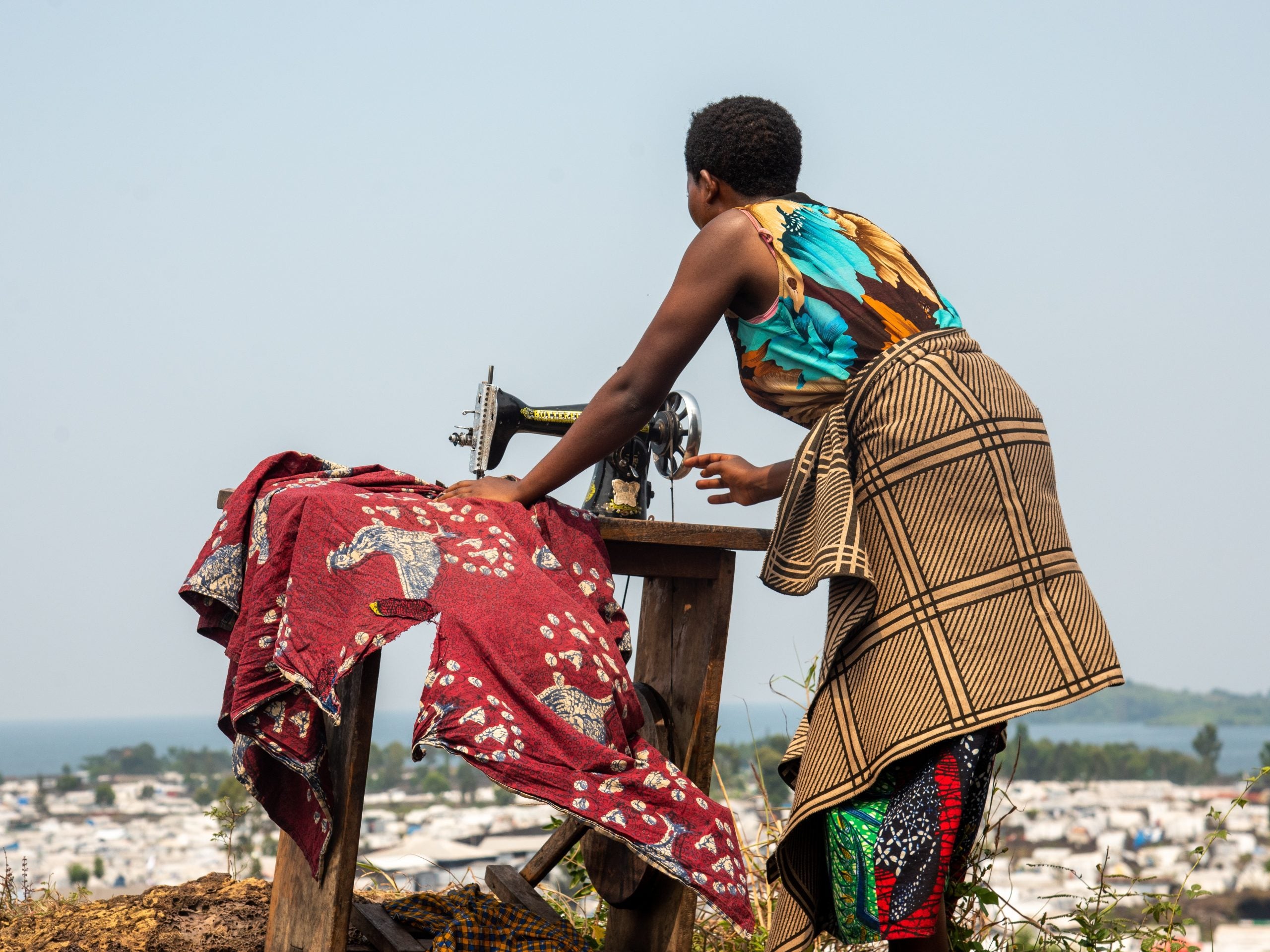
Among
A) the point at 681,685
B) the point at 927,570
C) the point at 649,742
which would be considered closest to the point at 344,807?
the point at 649,742

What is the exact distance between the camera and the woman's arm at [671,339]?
2.26 metres

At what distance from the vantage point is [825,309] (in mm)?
2236

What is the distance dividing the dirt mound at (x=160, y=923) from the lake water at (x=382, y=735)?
1.43 m

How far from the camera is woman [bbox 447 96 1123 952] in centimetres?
205

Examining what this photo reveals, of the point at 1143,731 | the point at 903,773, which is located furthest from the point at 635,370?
the point at 1143,731

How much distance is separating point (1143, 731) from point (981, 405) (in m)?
72.2

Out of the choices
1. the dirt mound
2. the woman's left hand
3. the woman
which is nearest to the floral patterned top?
the woman

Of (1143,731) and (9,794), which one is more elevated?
(9,794)

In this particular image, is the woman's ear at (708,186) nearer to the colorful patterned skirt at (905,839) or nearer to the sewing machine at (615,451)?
the sewing machine at (615,451)

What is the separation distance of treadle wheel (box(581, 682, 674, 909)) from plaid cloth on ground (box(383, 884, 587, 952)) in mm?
188

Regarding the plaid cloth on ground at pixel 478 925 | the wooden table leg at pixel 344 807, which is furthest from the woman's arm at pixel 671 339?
the plaid cloth on ground at pixel 478 925

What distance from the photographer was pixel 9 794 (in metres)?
26.5

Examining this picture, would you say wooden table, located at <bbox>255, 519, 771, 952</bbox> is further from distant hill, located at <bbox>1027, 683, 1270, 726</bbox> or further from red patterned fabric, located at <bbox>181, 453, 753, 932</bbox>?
distant hill, located at <bbox>1027, 683, 1270, 726</bbox>

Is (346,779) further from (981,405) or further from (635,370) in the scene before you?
(981,405)
